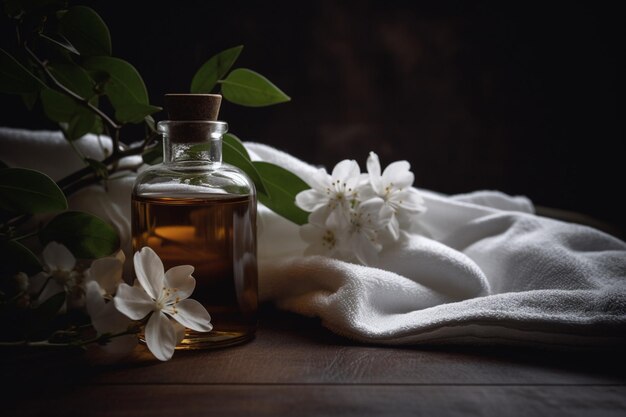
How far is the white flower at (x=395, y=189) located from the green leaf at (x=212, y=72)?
19cm

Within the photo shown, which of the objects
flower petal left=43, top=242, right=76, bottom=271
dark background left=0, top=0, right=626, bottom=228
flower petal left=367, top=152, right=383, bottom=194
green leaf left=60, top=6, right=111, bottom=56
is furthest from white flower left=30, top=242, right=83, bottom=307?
dark background left=0, top=0, right=626, bottom=228

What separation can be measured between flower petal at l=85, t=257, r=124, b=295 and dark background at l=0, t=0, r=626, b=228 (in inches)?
33.4

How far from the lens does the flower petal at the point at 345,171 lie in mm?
778

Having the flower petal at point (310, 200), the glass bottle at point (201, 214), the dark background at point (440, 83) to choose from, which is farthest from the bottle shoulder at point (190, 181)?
the dark background at point (440, 83)

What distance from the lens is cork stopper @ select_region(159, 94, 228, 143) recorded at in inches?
25.6

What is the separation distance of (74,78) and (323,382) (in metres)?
0.42

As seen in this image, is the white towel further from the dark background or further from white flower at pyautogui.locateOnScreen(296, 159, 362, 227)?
the dark background

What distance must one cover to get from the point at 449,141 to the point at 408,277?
794 mm

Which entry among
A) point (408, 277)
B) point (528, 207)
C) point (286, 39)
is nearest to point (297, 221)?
point (408, 277)

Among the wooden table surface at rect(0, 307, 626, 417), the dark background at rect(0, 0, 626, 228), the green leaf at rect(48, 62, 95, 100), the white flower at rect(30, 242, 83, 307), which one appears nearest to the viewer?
the wooden table surface at rect(0, 307, 626, 417)

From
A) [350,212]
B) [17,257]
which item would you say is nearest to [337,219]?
[350,212]

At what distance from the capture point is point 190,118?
65 centimetres

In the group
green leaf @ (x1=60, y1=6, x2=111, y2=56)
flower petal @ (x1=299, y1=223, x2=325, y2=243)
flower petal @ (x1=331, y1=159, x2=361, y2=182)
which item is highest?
green leaf @ (x1=60, y1=6, x2=111, y2=56)

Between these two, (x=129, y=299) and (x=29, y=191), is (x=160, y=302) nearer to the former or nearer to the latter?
(x=129, y=299)
